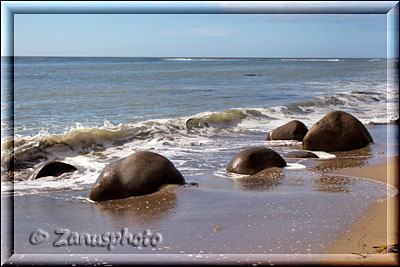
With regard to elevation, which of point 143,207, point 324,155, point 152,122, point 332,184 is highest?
point 152,122

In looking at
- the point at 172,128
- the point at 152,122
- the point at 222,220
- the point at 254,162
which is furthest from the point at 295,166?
the point at 152,122

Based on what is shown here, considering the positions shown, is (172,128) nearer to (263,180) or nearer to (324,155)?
(324,155)

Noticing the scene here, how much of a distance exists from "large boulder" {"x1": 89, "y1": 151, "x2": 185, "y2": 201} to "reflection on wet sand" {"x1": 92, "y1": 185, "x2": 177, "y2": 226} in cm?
12

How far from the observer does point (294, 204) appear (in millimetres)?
5004

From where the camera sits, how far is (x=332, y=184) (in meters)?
5.98

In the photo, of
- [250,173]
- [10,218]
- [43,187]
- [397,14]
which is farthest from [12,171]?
[397,14]

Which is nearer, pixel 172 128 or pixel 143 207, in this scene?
pixel 143 207

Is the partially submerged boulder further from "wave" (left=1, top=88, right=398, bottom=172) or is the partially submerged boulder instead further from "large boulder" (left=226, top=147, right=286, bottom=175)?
"large boulder" (left=226, top=147, right=286, bottom=175)

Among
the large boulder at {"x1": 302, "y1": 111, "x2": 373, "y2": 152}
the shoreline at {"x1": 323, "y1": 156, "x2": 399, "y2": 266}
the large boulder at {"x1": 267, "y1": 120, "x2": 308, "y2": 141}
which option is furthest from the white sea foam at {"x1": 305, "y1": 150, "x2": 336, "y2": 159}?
the shoreline at {"x1": 323, "y1": 156, "x2": 399, "y2": 266}

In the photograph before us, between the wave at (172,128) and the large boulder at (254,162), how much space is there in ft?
Answer: 11.5

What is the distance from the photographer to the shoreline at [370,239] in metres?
3.22

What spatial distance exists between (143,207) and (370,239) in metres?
2.43

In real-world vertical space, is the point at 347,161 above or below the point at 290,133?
below

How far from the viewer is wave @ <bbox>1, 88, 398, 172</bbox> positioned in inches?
361
